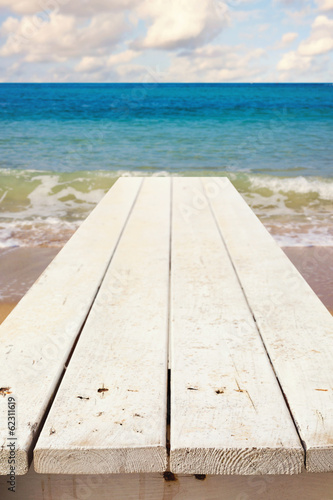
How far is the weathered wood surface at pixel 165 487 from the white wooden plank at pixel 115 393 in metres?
0.27

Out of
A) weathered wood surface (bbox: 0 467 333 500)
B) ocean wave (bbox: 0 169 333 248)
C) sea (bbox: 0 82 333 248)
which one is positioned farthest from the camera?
sea (bbox: 0 82 333 248)

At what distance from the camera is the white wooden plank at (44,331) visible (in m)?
0.94

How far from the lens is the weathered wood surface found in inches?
44.1

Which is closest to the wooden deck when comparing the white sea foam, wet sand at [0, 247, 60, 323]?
wet sand at [0, 247, 60, 323]

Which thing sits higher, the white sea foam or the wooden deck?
the white sea foam

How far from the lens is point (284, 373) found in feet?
3.51

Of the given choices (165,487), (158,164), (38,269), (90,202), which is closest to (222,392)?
(165,487)

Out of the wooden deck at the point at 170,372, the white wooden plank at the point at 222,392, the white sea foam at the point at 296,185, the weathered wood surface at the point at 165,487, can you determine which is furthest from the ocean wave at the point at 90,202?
the weathered wood surface at the point at 165,487

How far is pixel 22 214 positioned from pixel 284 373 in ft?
16.6

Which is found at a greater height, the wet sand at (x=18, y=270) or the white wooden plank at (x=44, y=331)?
the white wooden plank at (x=44, y=331)

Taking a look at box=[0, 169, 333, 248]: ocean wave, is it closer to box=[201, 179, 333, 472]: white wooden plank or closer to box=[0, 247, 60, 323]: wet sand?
box=[0, 247, 60, 323]: wet sand

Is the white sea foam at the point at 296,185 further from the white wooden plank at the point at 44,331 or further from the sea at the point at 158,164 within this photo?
the white wooden plank at the point at 44,331

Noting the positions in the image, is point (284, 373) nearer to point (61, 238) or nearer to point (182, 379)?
point (182, 379)

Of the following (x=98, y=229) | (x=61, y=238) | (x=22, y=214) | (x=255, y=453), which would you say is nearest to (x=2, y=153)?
(x=22, y=214)
